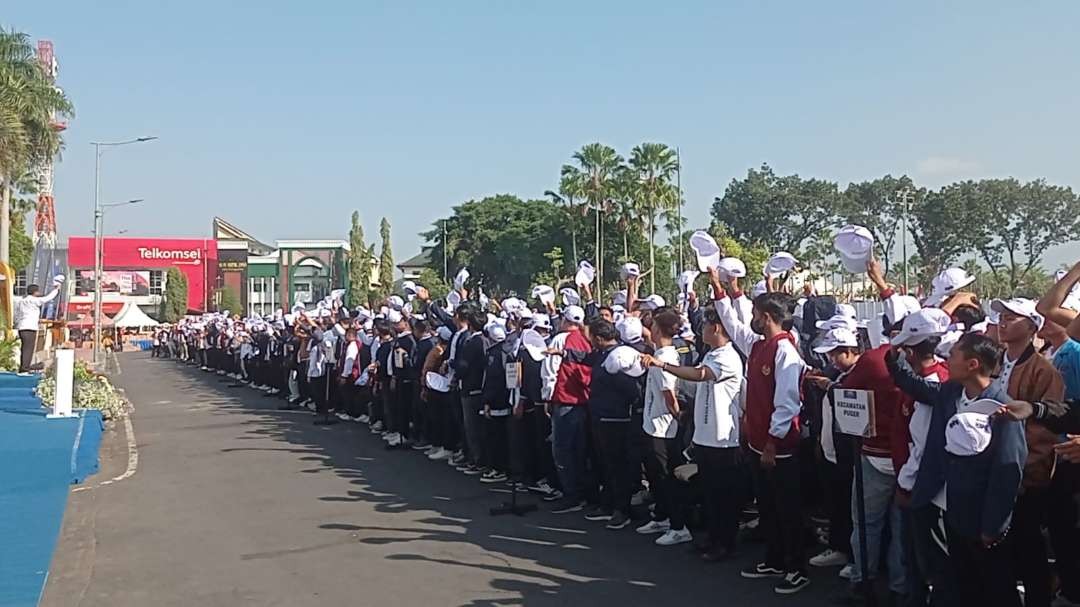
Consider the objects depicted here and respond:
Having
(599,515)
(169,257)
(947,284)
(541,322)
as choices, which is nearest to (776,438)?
(947,284)

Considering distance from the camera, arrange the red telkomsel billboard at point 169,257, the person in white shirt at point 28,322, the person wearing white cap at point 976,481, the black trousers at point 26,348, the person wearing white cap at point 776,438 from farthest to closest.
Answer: the red telkomsel billboard at point 169,257, the black trousers at point 26,348, the person in white shirt at point 28,322, the person wearing white cap at point 776,438, the person wearing white cap at point 976,481

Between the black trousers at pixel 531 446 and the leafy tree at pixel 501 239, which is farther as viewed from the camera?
the leafy tree at pixel 501 239

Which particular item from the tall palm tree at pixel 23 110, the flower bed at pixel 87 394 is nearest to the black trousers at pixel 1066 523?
the flower bed at pixel 87 394

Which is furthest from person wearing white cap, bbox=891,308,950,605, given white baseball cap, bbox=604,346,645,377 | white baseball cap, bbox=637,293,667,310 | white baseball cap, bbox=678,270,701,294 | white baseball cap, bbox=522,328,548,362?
white baseball cap, bbox=678,270,701,294

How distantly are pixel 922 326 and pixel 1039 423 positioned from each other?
0.79 metres

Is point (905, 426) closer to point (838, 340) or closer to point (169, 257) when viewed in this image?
point (838, 340)

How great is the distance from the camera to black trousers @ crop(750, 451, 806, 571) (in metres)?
7.01

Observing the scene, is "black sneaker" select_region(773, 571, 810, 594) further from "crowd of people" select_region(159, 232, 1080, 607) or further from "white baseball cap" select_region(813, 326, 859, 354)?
"white baseball cap" select_region(813, 326, 859, 354)

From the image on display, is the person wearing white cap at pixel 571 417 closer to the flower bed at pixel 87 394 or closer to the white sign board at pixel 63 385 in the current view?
the white sign board at pixel 63 385

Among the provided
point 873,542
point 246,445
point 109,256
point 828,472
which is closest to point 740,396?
point 828,472

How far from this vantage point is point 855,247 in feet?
21.1

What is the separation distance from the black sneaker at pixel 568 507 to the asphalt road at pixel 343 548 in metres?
0.21

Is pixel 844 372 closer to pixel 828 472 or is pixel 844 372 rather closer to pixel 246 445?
pixel 828 472

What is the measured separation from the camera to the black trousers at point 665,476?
848 cm
